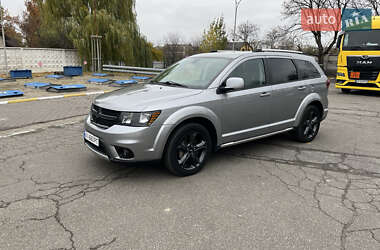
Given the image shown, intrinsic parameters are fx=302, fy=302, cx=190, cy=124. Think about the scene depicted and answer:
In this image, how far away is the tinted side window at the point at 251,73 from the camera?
4672 mm

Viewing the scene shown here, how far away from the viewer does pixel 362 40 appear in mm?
13062

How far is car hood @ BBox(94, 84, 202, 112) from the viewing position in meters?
3.76

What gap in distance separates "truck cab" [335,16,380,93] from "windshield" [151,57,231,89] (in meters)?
10.7

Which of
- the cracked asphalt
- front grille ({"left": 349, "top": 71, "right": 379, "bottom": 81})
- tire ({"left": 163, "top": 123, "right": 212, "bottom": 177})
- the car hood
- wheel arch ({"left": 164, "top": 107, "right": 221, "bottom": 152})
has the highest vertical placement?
front grille ({"left": 349, "top": 71, "right": 379, "bottom": 81})

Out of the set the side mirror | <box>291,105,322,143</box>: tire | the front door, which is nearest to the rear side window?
<box>291,105,322,143</box>: tire

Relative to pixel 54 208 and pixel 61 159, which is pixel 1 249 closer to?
pixel 54 208

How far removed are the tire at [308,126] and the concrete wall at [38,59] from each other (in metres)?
21.1

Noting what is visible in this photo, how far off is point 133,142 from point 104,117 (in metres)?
0.61

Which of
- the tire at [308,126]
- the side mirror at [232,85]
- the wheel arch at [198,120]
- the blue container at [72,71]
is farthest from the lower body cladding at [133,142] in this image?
the blue container at [72,71]

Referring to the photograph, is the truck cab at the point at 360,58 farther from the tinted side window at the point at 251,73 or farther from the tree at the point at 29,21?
the tree at the point at 29,21

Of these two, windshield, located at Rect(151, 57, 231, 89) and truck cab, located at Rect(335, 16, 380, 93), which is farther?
truck cab, located at Rect(335, 16, 380, 93)

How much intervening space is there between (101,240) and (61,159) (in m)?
2.43

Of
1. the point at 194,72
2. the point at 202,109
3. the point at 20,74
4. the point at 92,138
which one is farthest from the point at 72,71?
the point at 202,109

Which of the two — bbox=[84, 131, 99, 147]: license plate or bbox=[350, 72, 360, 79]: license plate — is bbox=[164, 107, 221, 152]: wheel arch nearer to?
bbox=[84, 131, 99, 147]: license plate
